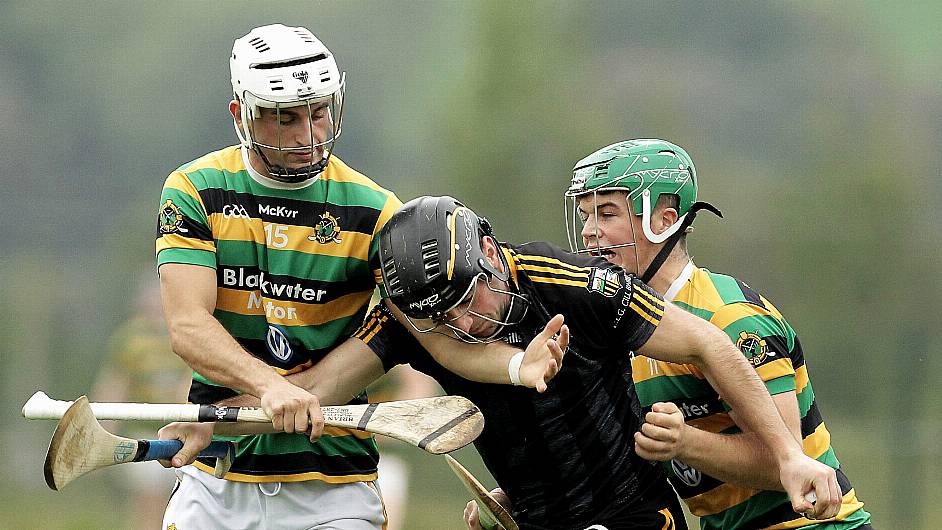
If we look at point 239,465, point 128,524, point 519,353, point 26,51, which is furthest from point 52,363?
point 519,353

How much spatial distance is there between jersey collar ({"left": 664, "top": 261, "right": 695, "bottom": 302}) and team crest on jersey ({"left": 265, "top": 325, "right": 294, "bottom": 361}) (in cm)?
121

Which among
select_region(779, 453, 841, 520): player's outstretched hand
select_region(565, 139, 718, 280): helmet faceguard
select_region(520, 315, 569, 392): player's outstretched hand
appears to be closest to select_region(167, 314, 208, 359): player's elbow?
select_region(520, 315, 569, 392): player's outstretched hand

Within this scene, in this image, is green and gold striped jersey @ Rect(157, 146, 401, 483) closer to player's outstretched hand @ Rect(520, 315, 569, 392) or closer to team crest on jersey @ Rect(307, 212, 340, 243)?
team crest on jersey @ Rect(307, 212, 340, 243)

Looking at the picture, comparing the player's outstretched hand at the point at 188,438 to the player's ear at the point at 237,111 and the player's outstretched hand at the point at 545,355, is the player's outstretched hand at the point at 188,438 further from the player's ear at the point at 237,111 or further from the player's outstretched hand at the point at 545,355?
the player's outstretched hand at the point at 545,355

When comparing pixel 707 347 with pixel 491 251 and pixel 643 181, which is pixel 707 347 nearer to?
pixel 491 251

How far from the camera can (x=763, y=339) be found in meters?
3.78

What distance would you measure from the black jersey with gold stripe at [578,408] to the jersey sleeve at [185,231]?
2.44 feet

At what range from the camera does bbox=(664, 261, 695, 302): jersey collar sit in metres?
4.02

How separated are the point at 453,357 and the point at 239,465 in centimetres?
83

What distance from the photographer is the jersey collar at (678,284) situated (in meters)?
4.02

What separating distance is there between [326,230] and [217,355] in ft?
1.67

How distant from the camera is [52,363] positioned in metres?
12.5

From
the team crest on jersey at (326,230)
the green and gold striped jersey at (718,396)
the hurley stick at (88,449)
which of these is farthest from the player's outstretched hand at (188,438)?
the green and gold striped jersey at (718,396)

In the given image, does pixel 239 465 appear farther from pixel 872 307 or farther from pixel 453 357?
pixel 872 307
